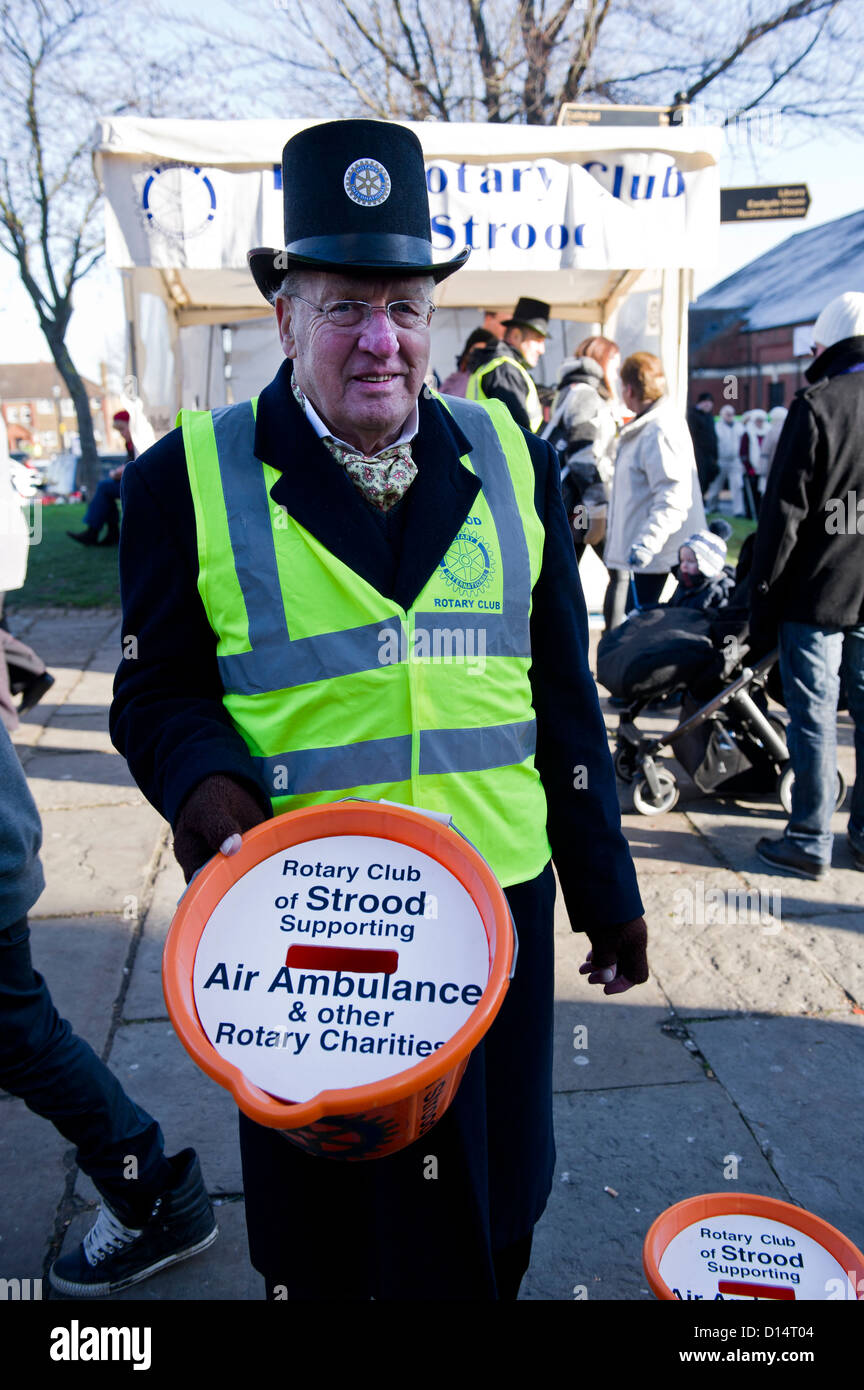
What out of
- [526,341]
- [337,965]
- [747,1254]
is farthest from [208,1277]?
[526,341]

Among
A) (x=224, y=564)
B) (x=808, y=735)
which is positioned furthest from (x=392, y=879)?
(x=808, y=735)

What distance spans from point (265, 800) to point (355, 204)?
917mm

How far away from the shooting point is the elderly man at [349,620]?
61.9 inches

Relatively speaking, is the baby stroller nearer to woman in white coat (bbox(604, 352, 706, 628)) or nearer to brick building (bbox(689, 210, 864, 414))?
woman in white coat (bbox(604, 352, 706, 628))

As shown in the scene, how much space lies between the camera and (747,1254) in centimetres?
203

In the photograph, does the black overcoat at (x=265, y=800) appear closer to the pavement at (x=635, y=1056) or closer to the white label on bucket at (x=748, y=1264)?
the white label on bucket at (x=748, y=1264)

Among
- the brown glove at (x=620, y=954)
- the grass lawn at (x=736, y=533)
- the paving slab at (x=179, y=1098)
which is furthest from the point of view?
the grass lawn at (x=736, y=533)

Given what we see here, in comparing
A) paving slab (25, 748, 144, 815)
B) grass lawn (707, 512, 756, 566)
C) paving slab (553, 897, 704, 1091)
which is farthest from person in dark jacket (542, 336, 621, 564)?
grass lawn (707, 512, 756, 566)

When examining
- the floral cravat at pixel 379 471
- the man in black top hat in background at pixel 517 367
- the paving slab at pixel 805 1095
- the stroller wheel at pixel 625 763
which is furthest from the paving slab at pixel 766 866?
the floral cravat at pixel 379 471

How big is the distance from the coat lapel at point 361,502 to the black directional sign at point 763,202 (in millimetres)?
9281

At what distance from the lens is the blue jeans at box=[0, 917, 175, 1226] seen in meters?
2.05

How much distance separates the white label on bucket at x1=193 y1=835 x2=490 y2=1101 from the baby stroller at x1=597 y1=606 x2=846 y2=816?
334 cm
